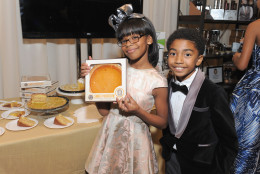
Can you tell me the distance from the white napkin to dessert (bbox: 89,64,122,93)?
0.45 meters

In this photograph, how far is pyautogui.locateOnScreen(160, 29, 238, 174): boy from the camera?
928 millimetres

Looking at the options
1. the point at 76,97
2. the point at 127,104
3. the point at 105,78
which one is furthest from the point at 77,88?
the point at 127,104

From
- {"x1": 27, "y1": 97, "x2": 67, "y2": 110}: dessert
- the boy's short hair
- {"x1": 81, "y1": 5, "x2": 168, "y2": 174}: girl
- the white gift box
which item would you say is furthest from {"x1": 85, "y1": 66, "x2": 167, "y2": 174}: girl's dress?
{"x1": 27, "y1": 97, "x2": 67, "y2": 110}: dessert

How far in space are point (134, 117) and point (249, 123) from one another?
1.00 meters

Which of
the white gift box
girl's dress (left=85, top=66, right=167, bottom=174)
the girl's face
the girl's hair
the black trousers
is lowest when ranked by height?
the black trousers

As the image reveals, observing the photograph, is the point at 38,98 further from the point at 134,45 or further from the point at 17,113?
the point at 134,45

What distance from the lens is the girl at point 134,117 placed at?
1.07 m

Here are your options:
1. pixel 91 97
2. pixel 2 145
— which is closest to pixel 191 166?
pixel 91 97

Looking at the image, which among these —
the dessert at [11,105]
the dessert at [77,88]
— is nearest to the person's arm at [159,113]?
the dessert at [77,88]

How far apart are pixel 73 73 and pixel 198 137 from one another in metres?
1.80

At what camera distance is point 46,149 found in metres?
1.23

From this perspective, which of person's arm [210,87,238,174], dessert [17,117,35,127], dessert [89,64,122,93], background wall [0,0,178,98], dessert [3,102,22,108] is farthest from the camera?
background wall [0,0,178,98]

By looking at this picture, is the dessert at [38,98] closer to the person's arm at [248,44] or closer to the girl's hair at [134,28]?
the girl's hair at [134,28]

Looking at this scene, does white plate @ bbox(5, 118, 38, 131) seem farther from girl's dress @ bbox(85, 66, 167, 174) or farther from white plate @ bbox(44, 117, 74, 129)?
girl's dress @ bbox(85, 66, 167, 174)
